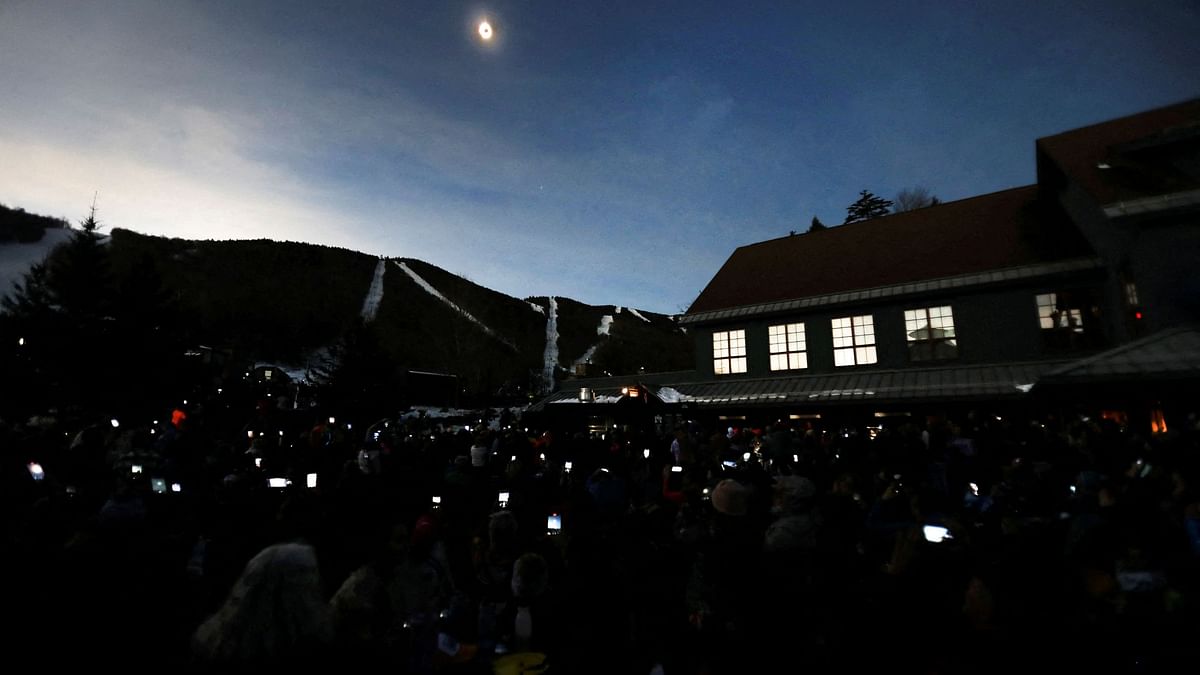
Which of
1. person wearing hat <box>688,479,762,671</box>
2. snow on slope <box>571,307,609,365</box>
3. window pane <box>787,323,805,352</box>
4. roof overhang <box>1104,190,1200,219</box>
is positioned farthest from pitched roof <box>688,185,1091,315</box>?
snow on slope <box>571,307,609,365</box>

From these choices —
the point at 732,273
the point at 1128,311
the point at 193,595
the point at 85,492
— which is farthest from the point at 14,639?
the point at 732,273

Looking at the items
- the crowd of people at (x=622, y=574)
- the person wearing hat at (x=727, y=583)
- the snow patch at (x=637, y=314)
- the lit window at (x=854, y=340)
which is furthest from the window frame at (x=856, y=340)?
the snow patch at (x=637, y=314)

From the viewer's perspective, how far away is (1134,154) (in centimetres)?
1480

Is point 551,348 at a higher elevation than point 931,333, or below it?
higher

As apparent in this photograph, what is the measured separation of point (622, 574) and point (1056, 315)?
19.5 m

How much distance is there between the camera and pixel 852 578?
5543 millimetres

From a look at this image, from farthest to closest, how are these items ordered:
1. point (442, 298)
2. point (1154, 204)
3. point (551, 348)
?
point (551, 348)
point (442, 298)
point (1154, 204)

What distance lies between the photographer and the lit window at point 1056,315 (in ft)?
58.5

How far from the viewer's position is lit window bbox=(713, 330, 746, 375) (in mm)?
24219

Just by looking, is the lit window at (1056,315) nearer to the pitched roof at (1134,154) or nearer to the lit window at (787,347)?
the pitched roof at (1134,154)

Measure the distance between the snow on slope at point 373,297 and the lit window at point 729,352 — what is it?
48.1 meters

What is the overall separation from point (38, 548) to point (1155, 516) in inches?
405

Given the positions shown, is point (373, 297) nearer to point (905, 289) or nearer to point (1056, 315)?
point (905, 289)

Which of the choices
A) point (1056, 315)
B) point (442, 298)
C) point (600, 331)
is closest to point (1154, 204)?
point (1056, 315)
